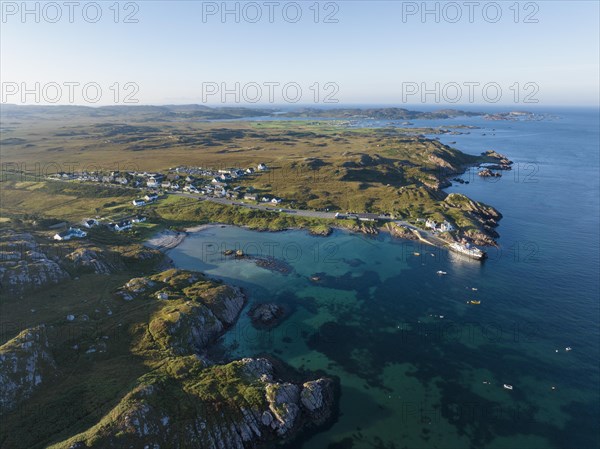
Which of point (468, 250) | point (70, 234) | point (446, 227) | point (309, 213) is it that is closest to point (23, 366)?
point (70, 234)

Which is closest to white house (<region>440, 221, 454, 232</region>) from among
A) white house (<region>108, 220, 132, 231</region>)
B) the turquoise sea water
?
the turquoise sea water

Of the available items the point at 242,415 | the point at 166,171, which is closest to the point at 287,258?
the point at 242,415

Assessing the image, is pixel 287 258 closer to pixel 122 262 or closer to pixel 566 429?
pixel 122 262

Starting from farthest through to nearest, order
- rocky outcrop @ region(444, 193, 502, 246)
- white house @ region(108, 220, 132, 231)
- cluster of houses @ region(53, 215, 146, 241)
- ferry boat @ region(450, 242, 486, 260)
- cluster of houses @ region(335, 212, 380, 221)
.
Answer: cluster of houses @ region(335, 212, 380, 221), white house @ region(108, 220, 132, 231), rocky outcrop @ region(444, 193, 502, 246), ferry boat @ region(450, 242, 486, 260), cluster of houses @ region(53, 215, 146, 241)

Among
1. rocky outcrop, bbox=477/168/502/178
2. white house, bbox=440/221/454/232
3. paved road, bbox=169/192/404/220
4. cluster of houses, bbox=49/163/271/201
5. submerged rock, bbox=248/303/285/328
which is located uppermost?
rocky outcrop, bbox=477/168/502/178

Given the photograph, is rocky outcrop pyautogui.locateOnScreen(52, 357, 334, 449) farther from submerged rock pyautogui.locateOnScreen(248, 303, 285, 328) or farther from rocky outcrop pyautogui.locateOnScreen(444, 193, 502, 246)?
rocky outcrop pyautogui.locateOnScreen(444, 193, 502, 246)

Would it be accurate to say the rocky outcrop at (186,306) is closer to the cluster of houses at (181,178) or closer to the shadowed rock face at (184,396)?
the shadowed rock face at (184,396)
